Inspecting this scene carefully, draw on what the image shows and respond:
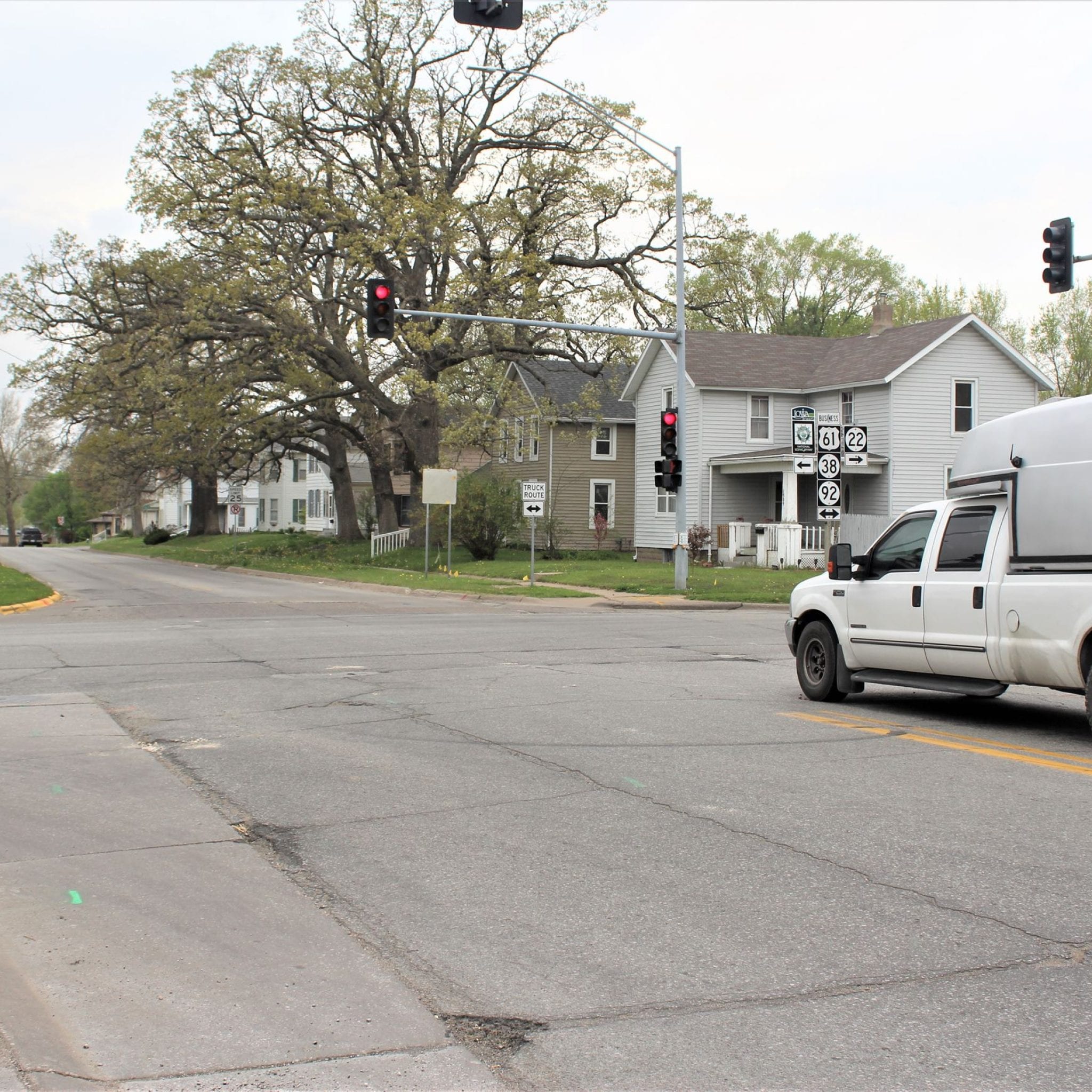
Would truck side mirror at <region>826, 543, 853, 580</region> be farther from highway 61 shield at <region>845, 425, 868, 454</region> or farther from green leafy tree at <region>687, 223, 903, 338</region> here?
green leafy tree at <region>687, 223, 903, 338</region>

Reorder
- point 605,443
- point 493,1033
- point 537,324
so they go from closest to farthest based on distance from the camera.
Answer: point 493,1033, point 537,324, point 605,443

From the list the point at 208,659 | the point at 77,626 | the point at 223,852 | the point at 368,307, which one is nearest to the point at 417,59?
the point at 368,307

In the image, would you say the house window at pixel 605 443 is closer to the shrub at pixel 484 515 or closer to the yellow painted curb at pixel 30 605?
the shrub at pixel 484 515

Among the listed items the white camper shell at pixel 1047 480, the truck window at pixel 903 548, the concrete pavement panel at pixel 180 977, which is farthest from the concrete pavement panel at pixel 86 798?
the truck window at pixel 903 548

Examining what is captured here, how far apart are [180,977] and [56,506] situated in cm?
13975

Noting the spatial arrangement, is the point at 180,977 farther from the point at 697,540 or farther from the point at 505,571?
the point at 697,540

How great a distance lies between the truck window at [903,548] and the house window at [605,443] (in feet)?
125

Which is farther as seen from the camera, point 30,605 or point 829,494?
point 30,605

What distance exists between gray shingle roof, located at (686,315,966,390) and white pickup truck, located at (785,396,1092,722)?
29256mm

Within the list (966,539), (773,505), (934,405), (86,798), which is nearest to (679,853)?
(86,798)

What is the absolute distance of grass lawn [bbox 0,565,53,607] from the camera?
24969 millimetres

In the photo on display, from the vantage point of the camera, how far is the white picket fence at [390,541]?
4822 centimetres

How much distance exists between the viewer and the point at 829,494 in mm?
20500

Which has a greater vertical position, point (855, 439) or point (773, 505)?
point (855, 439)
